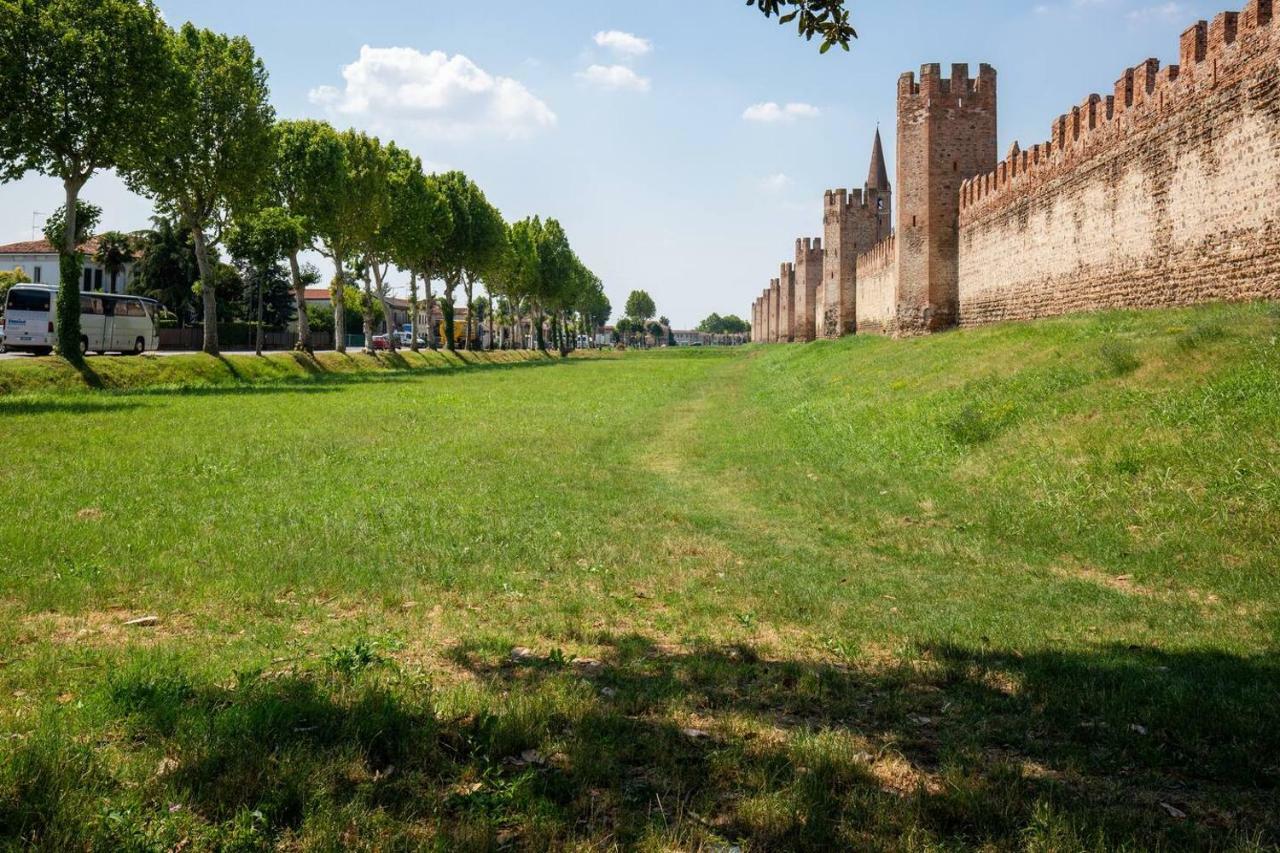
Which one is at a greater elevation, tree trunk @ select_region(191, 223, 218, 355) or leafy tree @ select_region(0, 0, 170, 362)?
leafy tree @ select_region(0, 0, 170, 362)

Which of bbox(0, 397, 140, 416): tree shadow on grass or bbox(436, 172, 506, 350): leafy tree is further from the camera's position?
bbox(436, 172, 506, 350): leafy tree

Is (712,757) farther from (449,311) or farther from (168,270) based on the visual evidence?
(168,270)

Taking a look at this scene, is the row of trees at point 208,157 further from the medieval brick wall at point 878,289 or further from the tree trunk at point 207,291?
the medieval brick wall at point 878,289

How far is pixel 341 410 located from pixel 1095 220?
61.1 ft

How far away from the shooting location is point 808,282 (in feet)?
266

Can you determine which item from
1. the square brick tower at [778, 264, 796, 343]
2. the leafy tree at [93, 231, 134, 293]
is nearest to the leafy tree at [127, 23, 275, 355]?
the leafy tree at [93, 231, 134, 293]

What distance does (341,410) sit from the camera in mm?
21094

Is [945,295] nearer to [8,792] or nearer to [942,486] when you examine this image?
[942,486]

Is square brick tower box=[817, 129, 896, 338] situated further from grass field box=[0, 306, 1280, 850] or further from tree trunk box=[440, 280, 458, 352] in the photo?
grass field box=[0, 306, 1280, 850]

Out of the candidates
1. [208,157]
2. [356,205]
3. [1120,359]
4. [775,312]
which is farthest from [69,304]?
[775,312]

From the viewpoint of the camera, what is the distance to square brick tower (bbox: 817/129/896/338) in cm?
6184

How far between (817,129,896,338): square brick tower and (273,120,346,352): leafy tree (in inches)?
1304

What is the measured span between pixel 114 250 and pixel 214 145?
46.8 metres

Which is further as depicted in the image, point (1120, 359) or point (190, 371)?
point (190, 371)
